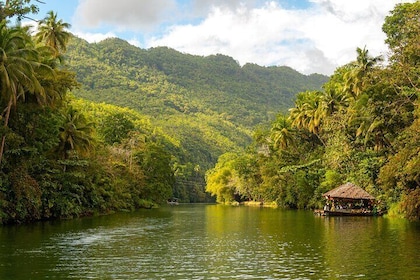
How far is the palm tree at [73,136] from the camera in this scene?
45.2m

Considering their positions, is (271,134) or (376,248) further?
(271,134)

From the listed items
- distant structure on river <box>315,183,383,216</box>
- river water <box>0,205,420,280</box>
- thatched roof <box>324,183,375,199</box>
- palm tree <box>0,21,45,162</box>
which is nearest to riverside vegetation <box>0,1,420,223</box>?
palm tree <box>0,21,45,162</box>

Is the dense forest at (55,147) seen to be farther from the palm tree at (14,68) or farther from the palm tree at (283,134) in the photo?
the palm tree at (283,134)

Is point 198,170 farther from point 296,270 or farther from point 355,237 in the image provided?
point 296,270

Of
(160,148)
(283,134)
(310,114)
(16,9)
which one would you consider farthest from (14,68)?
(283,134)

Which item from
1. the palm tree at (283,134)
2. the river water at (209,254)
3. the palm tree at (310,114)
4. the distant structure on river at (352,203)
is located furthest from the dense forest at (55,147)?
the distant structure on river at (352,203)

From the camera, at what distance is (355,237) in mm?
27719

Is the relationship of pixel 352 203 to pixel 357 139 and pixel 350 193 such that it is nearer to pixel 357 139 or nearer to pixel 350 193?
pixel 350 193

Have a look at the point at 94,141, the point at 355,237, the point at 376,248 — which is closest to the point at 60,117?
the point at 94,141

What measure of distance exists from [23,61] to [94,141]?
61.8 feet

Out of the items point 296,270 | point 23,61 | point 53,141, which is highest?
point 23,61

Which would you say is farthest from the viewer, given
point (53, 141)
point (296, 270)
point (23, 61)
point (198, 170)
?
point (198, 170)

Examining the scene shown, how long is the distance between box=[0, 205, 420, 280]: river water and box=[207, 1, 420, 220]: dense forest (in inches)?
350

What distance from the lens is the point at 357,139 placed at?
175ft
